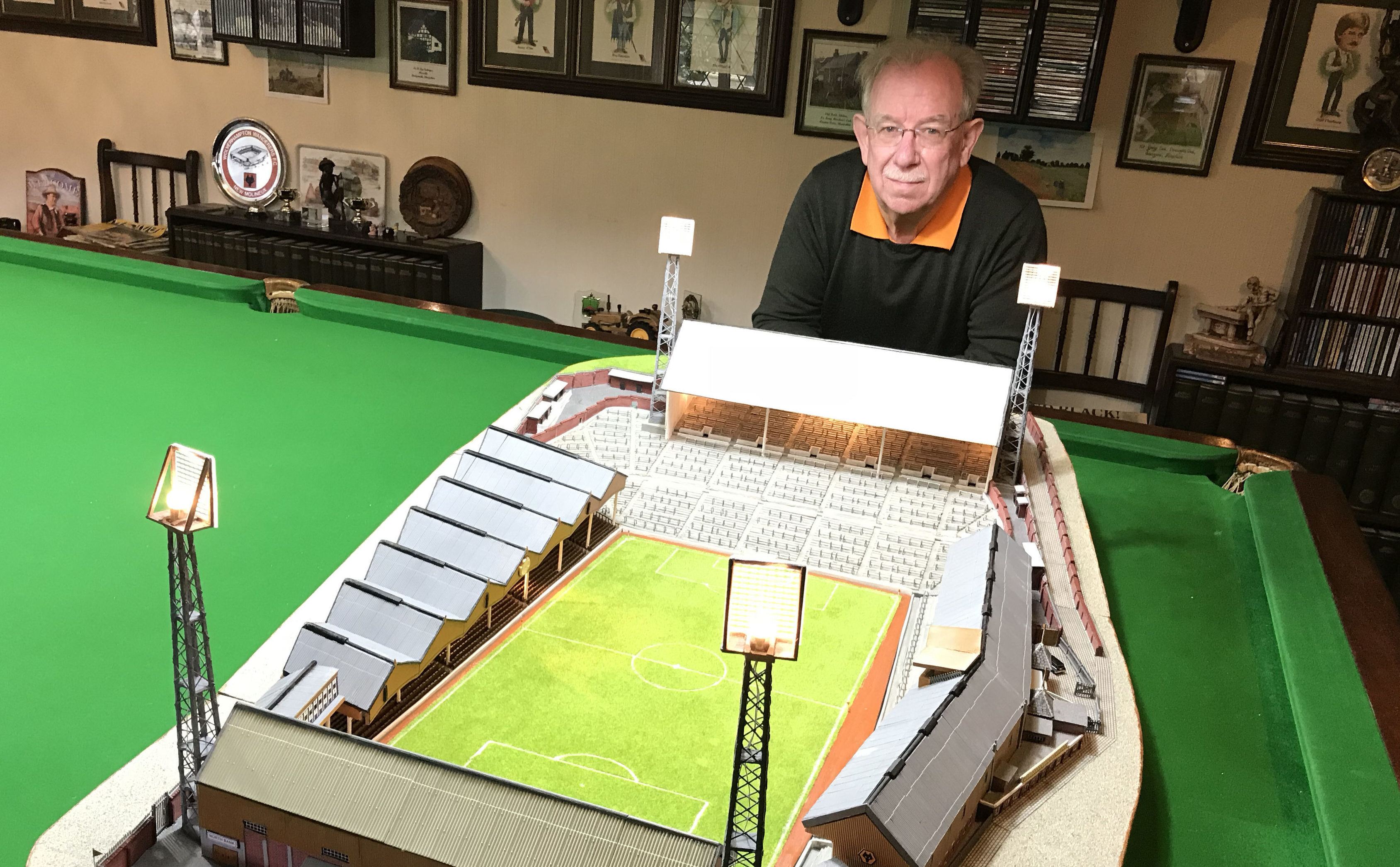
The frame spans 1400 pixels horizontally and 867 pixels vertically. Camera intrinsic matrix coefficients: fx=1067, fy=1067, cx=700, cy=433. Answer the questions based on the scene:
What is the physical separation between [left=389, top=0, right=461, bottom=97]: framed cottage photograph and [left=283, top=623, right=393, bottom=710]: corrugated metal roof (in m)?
7.36

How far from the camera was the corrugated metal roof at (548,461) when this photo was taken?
142 inches

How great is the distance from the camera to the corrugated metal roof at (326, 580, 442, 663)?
108 inches

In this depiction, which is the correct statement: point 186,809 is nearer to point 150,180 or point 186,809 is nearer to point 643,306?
point 643,306

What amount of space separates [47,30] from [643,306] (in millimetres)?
6367

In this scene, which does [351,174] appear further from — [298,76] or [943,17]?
[943,17]

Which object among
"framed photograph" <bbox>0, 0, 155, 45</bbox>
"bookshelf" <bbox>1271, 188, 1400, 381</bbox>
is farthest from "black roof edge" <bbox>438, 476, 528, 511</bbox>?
"framed photograph" <bbox>0, 0, 155, 45</bbox>

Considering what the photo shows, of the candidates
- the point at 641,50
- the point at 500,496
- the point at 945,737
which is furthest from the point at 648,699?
the point at 641,50

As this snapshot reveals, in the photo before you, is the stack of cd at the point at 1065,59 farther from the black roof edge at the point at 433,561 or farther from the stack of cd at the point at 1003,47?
the black roof edge at the point at 433,561

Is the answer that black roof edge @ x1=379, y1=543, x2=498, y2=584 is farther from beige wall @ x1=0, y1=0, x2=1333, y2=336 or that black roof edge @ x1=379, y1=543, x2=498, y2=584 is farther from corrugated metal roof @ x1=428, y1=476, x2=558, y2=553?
beige wall @ x1=0, y1=0, x2=1333, y2=336

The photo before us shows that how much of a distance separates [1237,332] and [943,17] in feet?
10.0

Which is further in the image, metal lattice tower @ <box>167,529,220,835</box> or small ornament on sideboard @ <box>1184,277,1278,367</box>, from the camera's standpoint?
small ornament on sideboard @ <box>1184,277,1278,367</box>

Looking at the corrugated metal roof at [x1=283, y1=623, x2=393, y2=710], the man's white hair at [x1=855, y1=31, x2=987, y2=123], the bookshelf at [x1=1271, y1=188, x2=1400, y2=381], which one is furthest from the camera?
the bookshelf at [x1=1271, y1=188, x2=1400, y2=381]

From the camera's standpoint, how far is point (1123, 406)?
329 inches

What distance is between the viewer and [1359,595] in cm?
364
